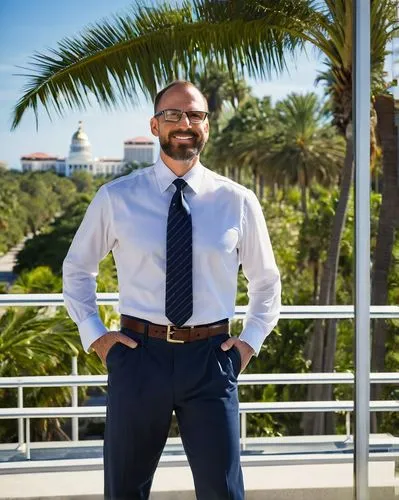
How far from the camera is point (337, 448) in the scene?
303 centimetres

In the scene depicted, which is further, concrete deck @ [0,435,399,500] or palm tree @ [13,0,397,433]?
palm tree @ [13,0,397,433]

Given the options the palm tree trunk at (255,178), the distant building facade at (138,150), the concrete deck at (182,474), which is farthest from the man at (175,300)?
the palm tree trunk at (255,178)

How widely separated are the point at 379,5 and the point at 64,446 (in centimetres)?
181

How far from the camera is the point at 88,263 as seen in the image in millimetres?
1844

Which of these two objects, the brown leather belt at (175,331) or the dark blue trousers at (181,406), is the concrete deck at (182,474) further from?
the brown leather belt at (175,331)

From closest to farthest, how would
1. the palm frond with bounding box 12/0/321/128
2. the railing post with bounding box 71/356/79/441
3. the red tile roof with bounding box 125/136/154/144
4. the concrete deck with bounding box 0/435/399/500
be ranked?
the concrete deck with bounding box 0/435/399/500 < the railing post with bounding box 71/356/79/441 < the palm frond with bounding box 12/0/321/128 < the red tile roof with bounding box 125/136/154/144

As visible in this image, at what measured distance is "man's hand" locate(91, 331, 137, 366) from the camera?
171 cm

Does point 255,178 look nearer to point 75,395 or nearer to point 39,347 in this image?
point 39,347

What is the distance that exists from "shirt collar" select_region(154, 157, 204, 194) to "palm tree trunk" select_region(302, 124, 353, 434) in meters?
11.5

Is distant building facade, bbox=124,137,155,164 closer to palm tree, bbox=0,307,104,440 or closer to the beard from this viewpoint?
palm tree, bbox=0,307,104,440

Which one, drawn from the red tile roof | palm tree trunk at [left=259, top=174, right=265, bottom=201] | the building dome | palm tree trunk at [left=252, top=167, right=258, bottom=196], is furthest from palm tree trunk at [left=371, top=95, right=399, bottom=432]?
palm tree trunk at [left=252, top=167, right=258, bottom=196]

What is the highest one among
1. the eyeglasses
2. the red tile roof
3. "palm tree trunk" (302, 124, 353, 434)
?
the red tile roof

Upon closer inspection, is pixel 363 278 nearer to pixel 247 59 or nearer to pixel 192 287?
pixel 192 287

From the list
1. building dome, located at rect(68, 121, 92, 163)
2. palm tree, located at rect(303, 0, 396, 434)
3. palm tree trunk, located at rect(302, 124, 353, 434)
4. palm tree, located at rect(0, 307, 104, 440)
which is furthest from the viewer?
building dome, located at rect(68, 121, 92, 163)
